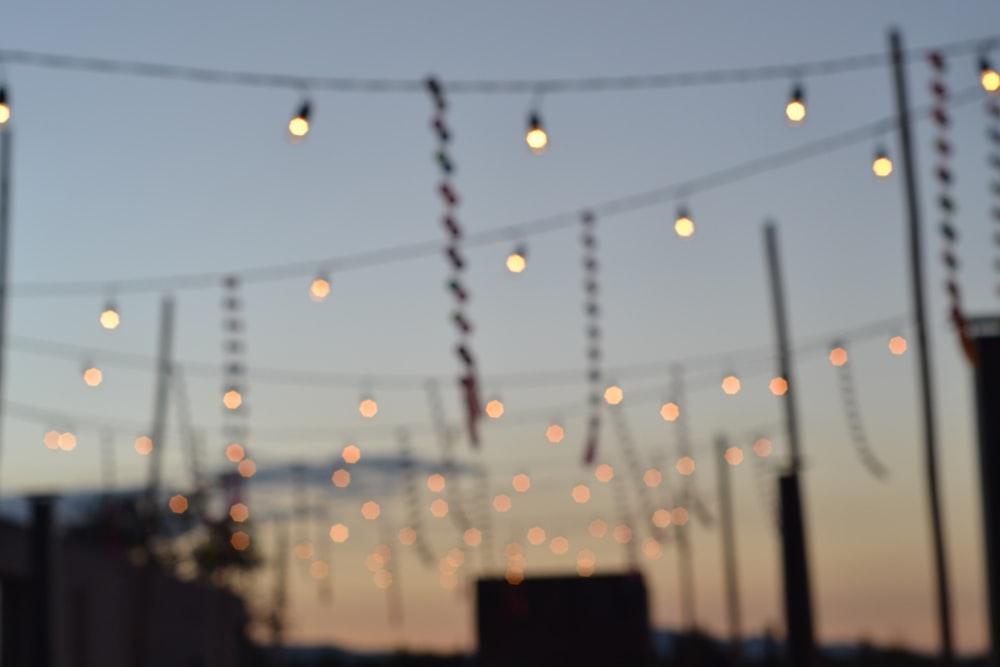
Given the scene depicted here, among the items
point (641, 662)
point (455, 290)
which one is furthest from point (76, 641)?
point (455, 290)

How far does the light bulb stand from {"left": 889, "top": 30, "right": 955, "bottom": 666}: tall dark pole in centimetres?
797

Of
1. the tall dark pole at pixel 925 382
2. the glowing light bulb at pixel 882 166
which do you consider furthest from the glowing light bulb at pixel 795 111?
the tall dark pole at pixel 925 382

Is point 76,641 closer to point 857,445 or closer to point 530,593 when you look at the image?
point 530,593

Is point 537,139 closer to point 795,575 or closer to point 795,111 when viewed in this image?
point 795,111

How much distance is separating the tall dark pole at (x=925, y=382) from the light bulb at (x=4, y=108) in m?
7.97

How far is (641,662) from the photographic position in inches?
1192

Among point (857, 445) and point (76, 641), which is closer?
point (857, 445)

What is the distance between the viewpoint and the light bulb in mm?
→ 11227

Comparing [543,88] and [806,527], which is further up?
[543,88]

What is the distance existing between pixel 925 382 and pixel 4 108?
28.2 ft

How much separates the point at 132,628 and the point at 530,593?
26.8 feet

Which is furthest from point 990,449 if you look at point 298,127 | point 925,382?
point 298,127

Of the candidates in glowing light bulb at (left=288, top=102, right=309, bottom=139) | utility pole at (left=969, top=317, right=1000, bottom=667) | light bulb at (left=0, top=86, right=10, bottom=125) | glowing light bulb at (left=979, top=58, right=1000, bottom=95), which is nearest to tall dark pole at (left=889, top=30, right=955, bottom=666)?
utility pole at (left=969, top=317, right=1000, bottom=667)

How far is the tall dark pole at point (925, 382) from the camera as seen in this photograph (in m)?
16.4
